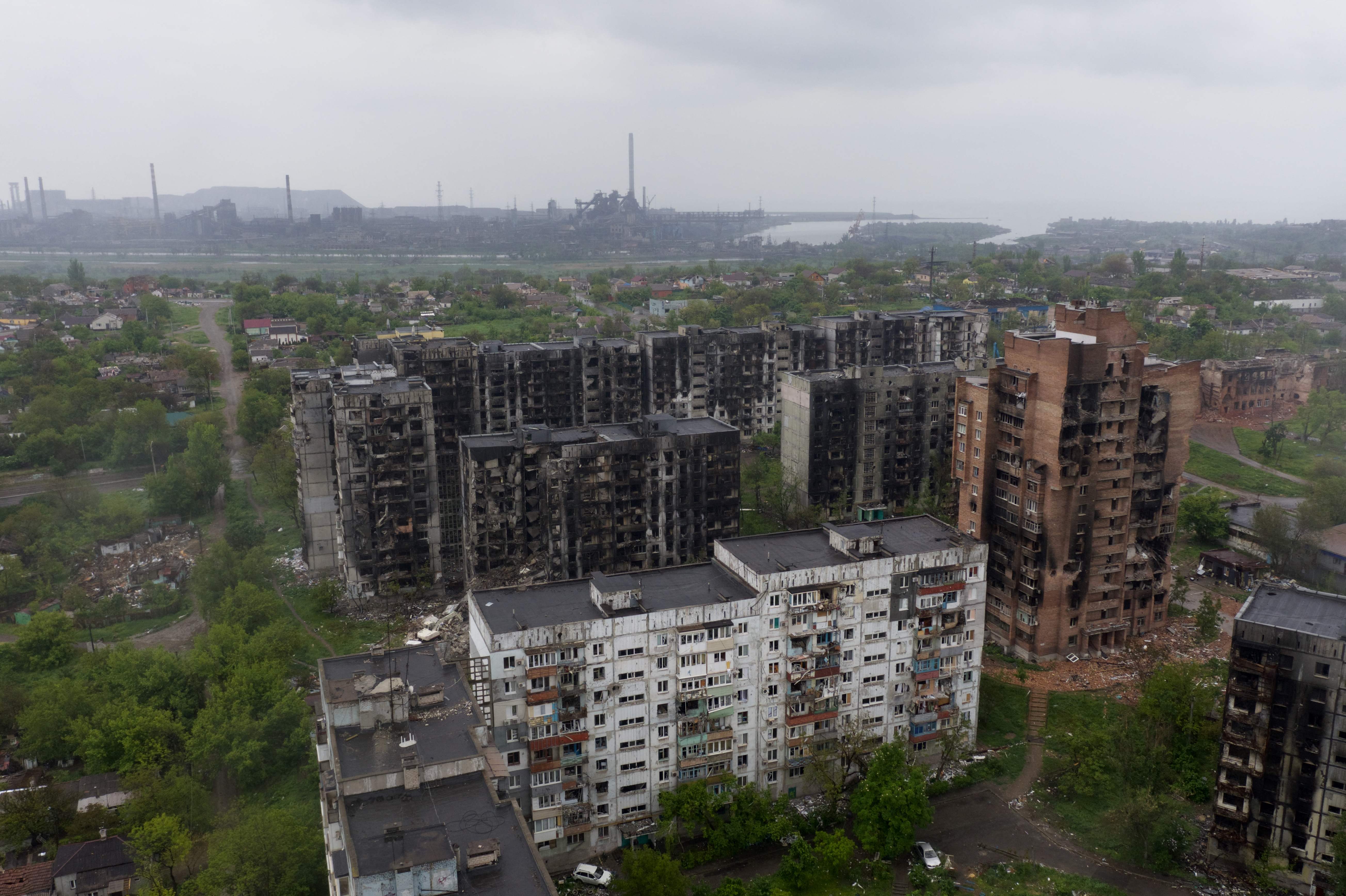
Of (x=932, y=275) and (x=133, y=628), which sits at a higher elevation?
(x=932, y=275)

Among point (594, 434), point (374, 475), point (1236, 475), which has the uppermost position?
point (594, 434)

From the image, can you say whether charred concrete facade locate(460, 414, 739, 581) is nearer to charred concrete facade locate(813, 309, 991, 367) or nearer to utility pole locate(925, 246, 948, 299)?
charred concrete facade locate(813, 309, 991, 367)

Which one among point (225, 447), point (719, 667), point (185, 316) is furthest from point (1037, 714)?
point (185, 316)

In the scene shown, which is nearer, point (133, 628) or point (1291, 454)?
point (133, 628)

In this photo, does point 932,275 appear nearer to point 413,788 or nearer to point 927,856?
point 927,856

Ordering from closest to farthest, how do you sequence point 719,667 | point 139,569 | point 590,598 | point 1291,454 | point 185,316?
1. point 719,667
2. point 590,598
3. point 139,569
4. point 1291,454
5. point 185,316

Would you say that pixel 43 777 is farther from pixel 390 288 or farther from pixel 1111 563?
pixel 390 288
